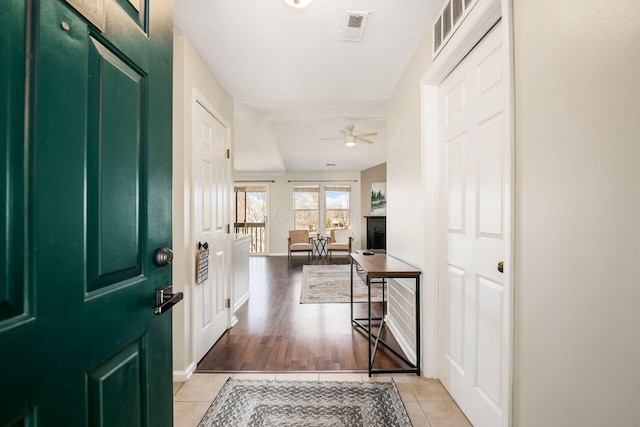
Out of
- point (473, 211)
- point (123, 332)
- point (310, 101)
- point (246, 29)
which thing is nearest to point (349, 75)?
point (310, 101)

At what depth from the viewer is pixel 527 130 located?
1133 mm

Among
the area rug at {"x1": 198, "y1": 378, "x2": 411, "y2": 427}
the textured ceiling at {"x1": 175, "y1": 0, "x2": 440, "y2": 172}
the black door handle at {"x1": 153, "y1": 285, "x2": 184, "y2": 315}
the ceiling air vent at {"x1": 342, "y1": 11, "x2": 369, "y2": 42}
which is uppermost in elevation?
the textured ceiling at {"x1": 175, "y1": 0, "x2": 440, "y2": 172}

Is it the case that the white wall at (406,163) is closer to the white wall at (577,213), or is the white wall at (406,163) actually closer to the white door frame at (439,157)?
the white door frame at (439,157)

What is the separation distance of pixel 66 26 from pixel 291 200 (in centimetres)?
874

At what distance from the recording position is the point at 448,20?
1.75 m

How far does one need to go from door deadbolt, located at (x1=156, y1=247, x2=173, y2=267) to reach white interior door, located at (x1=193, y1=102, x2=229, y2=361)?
1.37 meters

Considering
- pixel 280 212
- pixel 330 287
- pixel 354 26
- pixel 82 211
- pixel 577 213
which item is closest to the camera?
pixel 82 211

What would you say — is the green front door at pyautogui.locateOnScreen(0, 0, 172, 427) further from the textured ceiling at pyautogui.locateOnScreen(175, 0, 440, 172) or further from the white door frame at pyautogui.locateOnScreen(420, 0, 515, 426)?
the white door frame at pyautogui.locateOnScreen(420, 0, 515, 426)

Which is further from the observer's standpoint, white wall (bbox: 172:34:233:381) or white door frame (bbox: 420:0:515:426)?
white wall (bbox: 172:34:233:381)

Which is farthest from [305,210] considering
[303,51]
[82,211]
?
[82,211]

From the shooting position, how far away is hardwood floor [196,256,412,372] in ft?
7.82

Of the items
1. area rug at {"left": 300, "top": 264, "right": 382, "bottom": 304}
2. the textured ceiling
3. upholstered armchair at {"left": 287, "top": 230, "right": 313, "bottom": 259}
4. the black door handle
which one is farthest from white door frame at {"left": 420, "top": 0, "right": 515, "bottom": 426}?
upholstered armchair at {"left": 287, "top": 230, "right": 313, "bottom": 259}

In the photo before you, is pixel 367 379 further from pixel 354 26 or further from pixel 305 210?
pixel 305 210

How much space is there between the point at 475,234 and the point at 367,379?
1.27m
